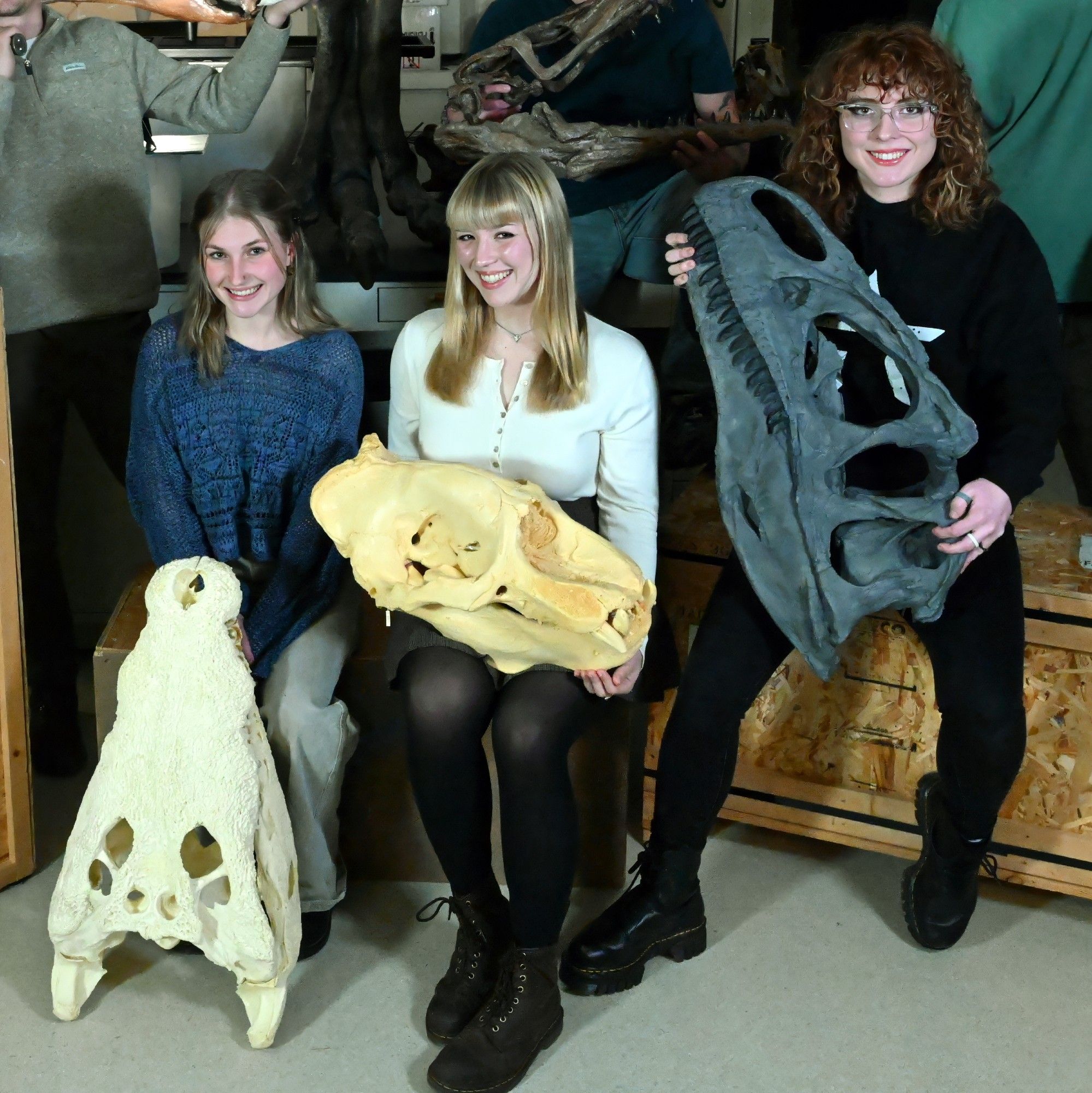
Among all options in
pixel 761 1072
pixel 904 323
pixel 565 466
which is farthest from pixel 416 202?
pixel 761 1072

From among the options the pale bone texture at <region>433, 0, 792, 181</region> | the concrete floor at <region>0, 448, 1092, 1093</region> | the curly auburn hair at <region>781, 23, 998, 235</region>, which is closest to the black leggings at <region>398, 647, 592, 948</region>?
the concrete floor at <region>0, 448, 1092, 1093</region>

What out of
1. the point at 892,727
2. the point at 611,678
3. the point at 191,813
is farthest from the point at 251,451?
the point at 892,727

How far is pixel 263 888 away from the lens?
1.75 meters

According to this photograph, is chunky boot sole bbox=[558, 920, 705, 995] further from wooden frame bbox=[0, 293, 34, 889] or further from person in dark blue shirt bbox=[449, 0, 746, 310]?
person in dark blue shirt bbox=[449, 0, 746, 310]

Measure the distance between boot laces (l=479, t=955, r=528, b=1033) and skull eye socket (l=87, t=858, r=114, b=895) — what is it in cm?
55

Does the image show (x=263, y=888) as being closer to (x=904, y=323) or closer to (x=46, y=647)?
(x=46, y=647)

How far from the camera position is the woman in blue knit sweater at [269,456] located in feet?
6.31

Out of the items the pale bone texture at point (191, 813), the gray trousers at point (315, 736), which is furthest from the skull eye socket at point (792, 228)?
the pale bone texture at point (191, 813)

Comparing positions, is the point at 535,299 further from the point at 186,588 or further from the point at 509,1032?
the point at 509,1032

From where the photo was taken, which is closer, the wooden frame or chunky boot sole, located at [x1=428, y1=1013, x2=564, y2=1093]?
chunky boot sole, located at [x1=428, y1=1013, x2=564, y2=1093]

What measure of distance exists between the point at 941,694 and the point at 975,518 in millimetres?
293

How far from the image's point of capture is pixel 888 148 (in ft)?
5.78

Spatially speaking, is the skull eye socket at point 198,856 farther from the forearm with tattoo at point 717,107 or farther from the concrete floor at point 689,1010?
the forearm with tattoo at point 717,107

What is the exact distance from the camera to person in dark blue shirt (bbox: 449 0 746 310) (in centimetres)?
236
